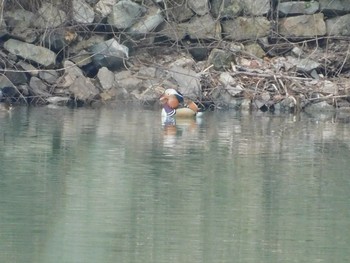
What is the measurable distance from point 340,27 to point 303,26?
633 millimetres

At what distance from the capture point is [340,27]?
63.9ft

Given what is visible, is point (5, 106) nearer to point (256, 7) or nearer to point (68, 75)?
point (68, 75)

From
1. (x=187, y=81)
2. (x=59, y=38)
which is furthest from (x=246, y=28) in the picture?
(x=59, y=38)

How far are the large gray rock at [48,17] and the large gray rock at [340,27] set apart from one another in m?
4.42

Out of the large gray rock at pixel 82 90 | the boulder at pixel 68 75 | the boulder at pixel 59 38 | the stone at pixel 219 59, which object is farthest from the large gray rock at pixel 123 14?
the large gray rock at pixel 82 90

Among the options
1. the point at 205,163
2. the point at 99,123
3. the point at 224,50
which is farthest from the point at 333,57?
the point at 205,163

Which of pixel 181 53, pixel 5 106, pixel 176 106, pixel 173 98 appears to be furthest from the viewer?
pixel 181 53

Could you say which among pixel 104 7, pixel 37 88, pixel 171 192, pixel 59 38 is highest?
pixel 104 7

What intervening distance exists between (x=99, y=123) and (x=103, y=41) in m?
4.15

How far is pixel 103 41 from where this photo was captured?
18.6 metres

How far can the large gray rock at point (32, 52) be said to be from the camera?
58.4 ft

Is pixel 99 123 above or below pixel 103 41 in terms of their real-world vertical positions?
below

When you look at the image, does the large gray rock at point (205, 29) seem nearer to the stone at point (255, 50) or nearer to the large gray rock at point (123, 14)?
the stone at point (255, 50)

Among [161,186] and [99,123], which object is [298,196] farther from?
[99,123]
